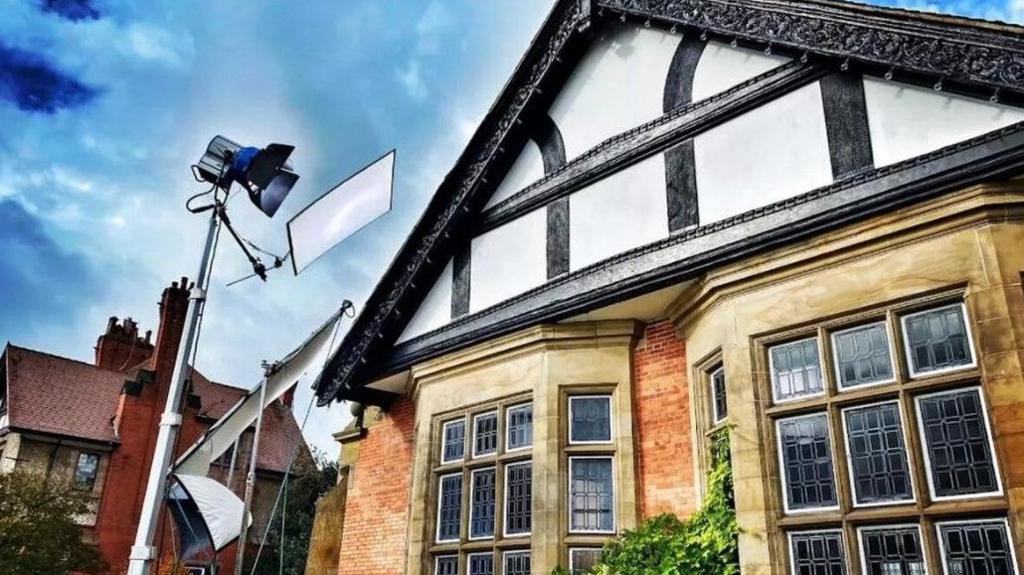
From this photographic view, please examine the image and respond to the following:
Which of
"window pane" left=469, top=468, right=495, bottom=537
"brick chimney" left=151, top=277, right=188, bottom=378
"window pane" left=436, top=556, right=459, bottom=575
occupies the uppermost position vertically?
"brick chimney" left=151, top=277, right=188, bottom=378

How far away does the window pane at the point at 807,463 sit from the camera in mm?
5911

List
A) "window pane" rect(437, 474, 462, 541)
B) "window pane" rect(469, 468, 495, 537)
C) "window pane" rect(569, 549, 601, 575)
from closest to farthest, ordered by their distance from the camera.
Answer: "window pane" rect(569, 549, 601, 575), "window pane" rect(469, 468, 495, 537), "window pane" rect(437, 474, 462, 541)

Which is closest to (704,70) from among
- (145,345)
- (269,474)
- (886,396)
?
(886,396)

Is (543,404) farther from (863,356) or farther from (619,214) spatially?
(863,356)

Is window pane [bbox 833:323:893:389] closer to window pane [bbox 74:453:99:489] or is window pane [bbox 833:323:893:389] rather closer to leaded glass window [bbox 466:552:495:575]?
leaded glass window [bbox 466:552:495:575]

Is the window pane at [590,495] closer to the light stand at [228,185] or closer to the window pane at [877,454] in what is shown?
the window pane at [877,454]

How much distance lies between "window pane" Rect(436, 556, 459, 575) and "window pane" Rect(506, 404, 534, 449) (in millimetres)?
1431

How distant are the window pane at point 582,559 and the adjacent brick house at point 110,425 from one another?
21.3m

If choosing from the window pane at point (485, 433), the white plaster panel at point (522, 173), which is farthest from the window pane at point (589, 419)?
the white plaster panel at point (522, 173)

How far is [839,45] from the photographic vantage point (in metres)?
6.52

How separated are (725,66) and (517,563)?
5591mm

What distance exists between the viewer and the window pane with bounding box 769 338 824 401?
6312 mm

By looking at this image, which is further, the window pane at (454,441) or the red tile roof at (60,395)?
the red tile roof at (60,395)

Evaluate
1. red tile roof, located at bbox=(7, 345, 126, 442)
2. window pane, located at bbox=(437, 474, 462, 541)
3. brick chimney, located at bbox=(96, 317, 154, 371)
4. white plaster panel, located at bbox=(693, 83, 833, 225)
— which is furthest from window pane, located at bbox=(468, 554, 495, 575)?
brick chimney, located at bbox=(96, 317, 154, 371)
